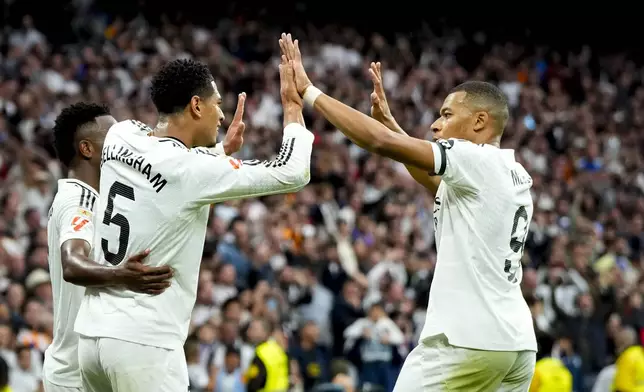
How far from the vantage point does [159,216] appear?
5.23 metres

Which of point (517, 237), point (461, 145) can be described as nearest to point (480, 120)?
point (461, 145)

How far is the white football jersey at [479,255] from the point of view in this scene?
5516 mm

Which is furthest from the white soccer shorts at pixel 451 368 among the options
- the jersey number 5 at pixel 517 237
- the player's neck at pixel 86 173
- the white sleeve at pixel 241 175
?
the player's neck at pixel 86 173

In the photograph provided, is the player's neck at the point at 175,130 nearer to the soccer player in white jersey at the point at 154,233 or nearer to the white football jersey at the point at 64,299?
the soccer player in white jersey at the point at 154,233

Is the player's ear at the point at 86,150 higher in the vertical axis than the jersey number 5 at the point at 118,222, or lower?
higher

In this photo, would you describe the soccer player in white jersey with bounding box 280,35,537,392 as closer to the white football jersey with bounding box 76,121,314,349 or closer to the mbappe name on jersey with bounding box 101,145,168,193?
the white football jersey with bounding box 76,121,314,349

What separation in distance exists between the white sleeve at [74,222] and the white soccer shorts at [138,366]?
0.62 meters

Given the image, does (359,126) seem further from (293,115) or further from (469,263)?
(469,263)

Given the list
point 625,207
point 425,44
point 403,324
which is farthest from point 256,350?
point 425,44

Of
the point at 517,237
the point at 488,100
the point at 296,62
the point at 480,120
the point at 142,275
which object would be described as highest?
the point at 296,62

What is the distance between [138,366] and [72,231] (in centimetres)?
91

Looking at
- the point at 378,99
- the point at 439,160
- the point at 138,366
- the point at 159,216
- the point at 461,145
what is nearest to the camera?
the point at 138,366

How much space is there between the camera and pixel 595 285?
1598 cm

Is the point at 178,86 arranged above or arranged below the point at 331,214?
above
